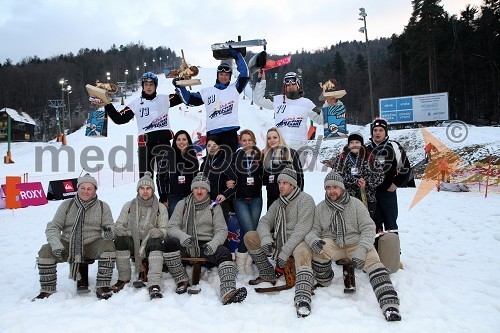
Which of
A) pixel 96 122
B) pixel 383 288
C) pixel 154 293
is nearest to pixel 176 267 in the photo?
pixel 154 293

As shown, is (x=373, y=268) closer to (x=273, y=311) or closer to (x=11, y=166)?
(x=273, y=311)

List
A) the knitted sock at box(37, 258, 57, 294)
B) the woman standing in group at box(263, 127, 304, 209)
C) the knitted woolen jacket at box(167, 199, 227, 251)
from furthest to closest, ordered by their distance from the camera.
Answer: the woman standing in group at box(263, 127, 304, 209) < the knitted woolen jacket at box(167, 199, 227, 251) < the knitted sock at box(37, 258, 57, 294)

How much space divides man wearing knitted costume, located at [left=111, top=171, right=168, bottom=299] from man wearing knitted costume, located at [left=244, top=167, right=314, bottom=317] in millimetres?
1076

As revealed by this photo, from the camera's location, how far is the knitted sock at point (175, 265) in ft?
14.0

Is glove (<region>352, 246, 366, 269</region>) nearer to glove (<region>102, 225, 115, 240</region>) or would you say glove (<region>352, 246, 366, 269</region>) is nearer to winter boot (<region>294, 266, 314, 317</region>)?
winter boot (<region>294, 266, 314, 317</region>)

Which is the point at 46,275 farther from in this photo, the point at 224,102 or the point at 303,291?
the point at 224,102

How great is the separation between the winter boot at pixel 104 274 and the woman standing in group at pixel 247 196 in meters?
1.56

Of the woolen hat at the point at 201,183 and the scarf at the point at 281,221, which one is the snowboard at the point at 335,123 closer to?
the scarf at the point at 281,221

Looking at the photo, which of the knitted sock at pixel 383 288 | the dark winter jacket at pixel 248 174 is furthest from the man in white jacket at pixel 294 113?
the knitted sock at pixel 383 288

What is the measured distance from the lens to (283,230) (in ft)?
14.3

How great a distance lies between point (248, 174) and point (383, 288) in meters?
2.15

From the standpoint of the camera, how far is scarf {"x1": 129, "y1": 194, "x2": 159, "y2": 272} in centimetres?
446

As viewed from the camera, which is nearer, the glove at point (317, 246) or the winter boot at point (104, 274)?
the glove at point (317, 246)

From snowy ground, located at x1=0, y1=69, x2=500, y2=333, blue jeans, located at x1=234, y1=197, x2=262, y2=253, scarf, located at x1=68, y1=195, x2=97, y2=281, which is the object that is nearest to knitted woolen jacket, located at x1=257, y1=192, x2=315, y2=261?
blue jeans, located at x1=234, y1=197, x2=262, y2=253
